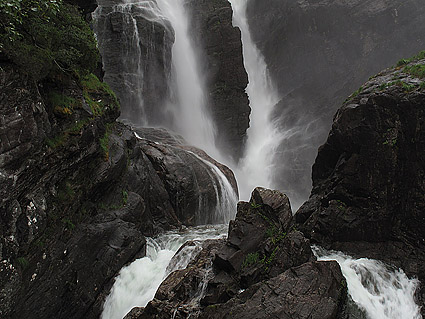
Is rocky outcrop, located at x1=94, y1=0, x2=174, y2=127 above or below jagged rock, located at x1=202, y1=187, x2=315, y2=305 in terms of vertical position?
above

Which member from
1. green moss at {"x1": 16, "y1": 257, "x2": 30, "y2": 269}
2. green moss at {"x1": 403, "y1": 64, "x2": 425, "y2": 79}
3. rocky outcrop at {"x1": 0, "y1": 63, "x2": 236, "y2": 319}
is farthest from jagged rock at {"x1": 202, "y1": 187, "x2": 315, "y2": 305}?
green moss at {"x1": 403, "y1": 64, "x2": 425, "y2": 79}

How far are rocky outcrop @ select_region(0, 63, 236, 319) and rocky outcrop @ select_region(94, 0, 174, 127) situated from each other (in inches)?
403

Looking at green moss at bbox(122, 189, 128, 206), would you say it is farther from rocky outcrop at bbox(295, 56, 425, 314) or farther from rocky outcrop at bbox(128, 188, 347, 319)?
rocky outcrop at bbox(295, 56, 425, 314)

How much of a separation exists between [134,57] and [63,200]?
57.9ft

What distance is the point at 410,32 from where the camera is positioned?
104 feet

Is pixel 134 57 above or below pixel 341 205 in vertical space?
above

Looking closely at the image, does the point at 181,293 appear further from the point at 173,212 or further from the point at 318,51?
the point at 318,51

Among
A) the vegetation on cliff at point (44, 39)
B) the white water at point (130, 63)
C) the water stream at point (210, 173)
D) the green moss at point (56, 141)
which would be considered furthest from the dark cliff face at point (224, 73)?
the green moss at point (56, 141)

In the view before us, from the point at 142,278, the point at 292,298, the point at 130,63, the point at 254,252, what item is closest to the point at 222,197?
the point at 142,278

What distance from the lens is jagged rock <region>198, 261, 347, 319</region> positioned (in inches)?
267

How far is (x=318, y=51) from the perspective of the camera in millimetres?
36156

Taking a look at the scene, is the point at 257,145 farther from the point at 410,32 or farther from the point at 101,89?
the point at 101,89

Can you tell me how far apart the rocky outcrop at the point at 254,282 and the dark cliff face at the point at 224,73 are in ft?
68.2

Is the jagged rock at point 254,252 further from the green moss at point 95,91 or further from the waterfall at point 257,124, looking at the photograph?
the waterfall at point 257,124
